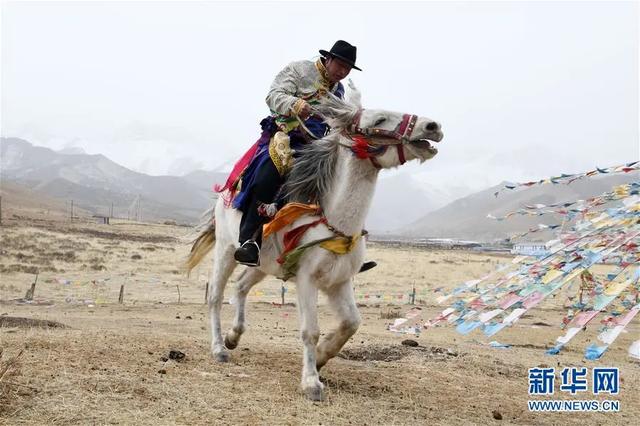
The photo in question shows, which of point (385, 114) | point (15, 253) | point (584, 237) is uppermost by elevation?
point (385, 114)

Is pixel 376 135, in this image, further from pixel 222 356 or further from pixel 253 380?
pixel 222 356

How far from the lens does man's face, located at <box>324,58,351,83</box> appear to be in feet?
19.2

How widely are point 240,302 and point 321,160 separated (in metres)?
2.48

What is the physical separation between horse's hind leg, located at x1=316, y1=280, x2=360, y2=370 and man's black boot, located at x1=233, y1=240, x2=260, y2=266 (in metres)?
0.81

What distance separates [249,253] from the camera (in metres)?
5.59

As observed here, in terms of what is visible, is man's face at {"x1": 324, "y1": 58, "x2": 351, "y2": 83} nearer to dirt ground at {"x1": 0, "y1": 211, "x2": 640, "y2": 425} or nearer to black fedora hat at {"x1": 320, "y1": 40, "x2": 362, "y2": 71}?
black fedora hat at {"x1": 320, "y1": 40, "x2": 362, "y2": 71}

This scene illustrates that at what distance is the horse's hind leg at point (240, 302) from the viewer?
6887 mm

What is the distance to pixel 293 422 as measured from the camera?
14.1 feet

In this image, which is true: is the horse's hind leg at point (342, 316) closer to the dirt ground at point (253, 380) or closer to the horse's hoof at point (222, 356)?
the dirt ground at point (253, 380)

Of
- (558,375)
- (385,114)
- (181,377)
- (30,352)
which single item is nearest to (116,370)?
(181,377)

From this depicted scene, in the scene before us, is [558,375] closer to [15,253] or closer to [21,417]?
[21,417]

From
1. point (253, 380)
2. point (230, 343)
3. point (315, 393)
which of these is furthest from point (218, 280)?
point (315, 393)

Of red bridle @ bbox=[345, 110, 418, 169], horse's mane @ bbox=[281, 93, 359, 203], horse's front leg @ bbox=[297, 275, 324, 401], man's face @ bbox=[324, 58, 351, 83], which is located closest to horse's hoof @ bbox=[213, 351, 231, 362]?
horse's front leg @ bbox=[297, 275, 324, 401]

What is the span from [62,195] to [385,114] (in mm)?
194276
